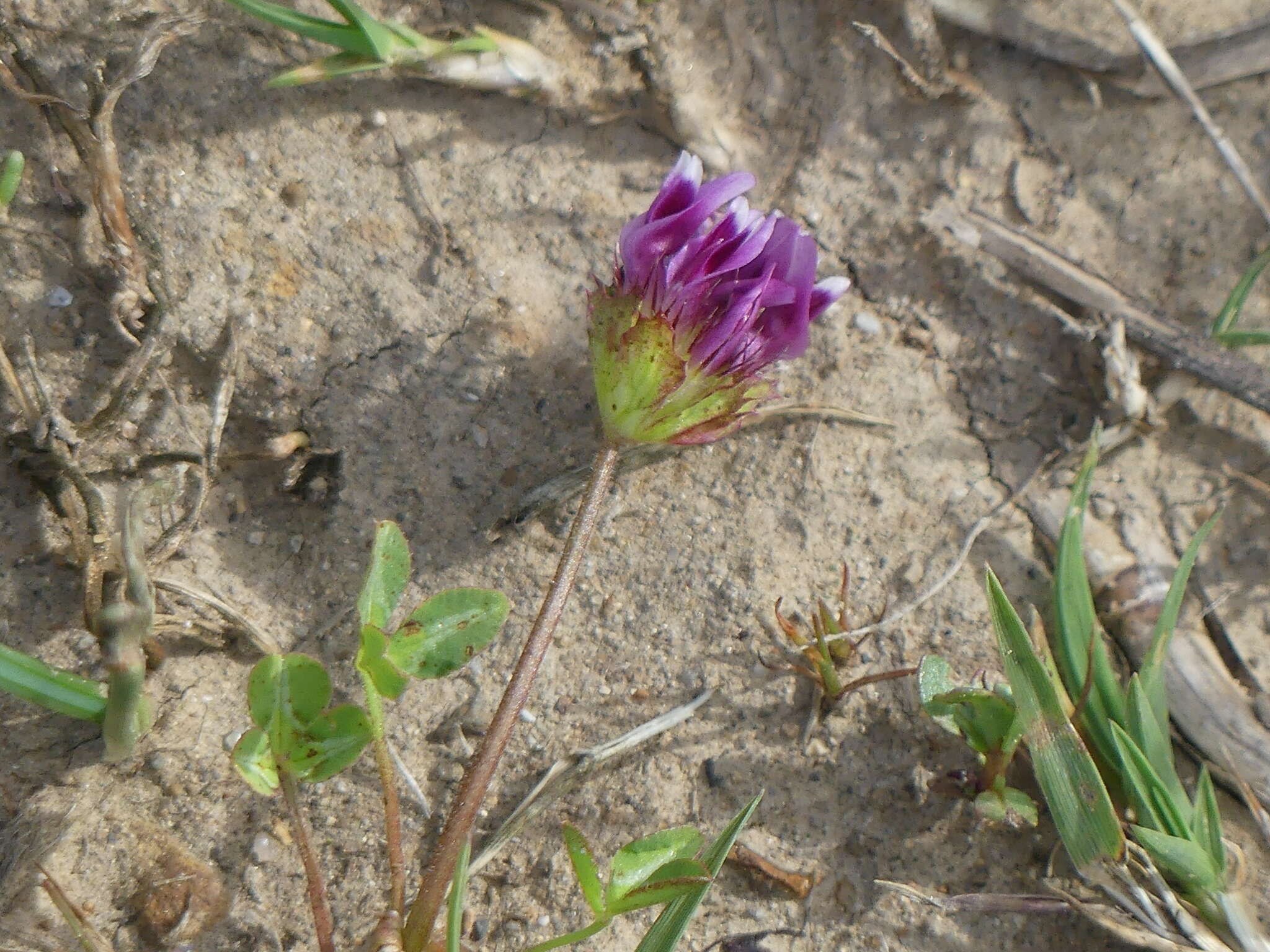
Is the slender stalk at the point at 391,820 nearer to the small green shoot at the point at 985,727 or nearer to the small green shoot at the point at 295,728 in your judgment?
the small green shoot at the point at 295,728

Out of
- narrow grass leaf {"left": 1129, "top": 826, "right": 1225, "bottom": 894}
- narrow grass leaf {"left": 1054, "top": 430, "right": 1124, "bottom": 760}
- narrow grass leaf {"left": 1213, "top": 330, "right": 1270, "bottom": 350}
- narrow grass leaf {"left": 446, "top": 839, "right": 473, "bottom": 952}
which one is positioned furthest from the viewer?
narrow grass leaf {"left": 1213, "top": 330, "right": 1270, "bottom": 350}

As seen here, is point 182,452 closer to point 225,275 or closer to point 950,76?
point 225,275

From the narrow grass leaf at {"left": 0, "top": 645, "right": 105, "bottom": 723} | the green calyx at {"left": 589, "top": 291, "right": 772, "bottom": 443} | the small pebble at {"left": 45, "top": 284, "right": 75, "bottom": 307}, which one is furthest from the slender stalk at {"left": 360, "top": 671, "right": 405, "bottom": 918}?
the small pebble at {"left": 45, "top": 284, "right": 75, "bottom": 307}

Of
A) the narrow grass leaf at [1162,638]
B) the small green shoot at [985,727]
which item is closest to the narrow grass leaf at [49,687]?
the small green shoot at [985,727]

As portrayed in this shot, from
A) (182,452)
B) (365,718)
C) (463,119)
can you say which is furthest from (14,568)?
(463,119)

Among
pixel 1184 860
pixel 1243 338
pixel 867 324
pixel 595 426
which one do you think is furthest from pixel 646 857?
pixel 1243 338

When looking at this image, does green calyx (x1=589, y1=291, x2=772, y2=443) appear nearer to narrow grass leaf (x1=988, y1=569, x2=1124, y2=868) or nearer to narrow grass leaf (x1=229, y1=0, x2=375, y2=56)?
narrow grass leaf (x1=988, y1=569, x2=1124, y2=868)
